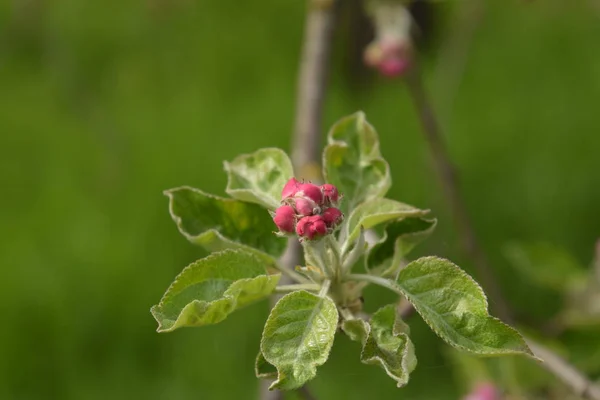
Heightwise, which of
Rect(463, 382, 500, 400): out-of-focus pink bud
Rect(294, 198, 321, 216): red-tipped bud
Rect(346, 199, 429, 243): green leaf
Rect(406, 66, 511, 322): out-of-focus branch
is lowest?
Rect(463, 382, 500, 400): out-of-focus pink bud

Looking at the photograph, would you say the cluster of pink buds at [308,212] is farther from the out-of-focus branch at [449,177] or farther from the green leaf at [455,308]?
the out-of-focus branch at [449,177]

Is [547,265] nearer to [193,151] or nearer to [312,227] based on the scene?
[312,227]

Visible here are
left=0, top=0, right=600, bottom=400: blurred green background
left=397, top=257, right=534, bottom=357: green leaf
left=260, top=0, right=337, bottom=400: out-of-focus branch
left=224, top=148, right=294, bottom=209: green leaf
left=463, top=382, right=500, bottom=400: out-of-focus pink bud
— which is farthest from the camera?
left=0, top=0, right=600, bottom=400: blurred green background

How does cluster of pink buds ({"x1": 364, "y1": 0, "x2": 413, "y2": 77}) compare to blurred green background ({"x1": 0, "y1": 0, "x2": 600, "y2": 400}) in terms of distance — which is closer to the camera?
cluster of pink buds ({"x1": 364, "y1": 0, "x2": 413, "y2": 77})

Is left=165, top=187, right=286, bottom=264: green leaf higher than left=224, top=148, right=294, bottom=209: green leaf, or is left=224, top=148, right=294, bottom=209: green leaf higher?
left=224, top=148, right=294, bottom=209: green leaf

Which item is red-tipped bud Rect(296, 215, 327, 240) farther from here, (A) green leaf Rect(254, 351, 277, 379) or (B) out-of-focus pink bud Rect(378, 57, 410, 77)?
(B) out-of-focus pink bud Rect(378, 57, 410, 77)

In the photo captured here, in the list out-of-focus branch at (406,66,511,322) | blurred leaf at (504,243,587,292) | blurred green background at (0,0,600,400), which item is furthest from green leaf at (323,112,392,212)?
blurred green background at (0,0,600,400)

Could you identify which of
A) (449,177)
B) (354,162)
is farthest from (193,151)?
(354,162)
